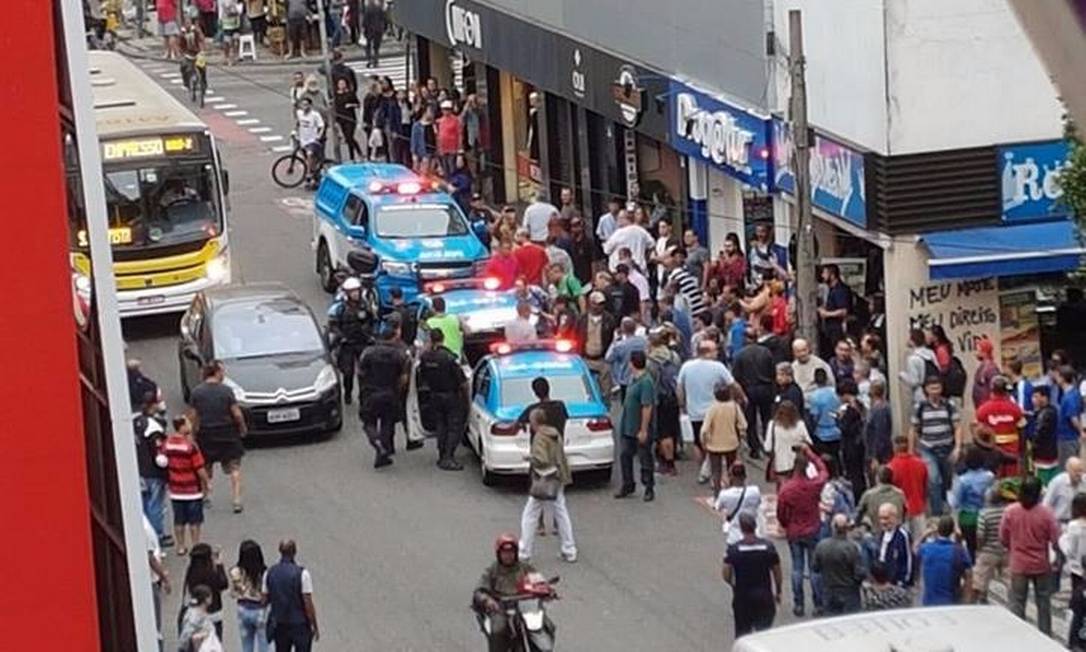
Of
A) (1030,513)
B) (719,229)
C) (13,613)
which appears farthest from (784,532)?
→ (719,229)

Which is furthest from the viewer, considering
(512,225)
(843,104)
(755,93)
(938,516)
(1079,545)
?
(512,225)

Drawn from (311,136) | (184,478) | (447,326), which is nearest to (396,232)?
(447,326)

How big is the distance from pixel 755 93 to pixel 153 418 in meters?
10.5

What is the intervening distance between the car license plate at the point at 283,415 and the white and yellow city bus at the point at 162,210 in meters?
6.26

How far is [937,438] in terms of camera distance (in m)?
21.9

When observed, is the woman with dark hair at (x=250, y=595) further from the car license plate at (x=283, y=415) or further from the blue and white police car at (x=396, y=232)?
the blue and white police car at (x=396, y=232)

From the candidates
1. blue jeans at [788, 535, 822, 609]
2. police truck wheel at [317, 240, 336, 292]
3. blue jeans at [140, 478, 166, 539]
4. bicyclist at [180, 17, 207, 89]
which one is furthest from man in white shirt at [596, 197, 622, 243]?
bicyclist at [180, 17, 207, 89]

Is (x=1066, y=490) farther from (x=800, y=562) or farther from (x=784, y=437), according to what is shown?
(x=784, y=437)

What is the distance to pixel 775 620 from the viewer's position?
19.6 m

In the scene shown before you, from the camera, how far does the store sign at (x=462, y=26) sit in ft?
136

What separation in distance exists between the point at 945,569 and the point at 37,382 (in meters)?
8.82

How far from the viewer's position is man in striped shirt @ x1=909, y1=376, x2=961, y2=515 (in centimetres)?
2186

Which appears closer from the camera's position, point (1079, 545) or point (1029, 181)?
point (1079, 545)

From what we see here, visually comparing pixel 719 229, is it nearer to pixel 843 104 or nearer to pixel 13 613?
pixel 843 104
